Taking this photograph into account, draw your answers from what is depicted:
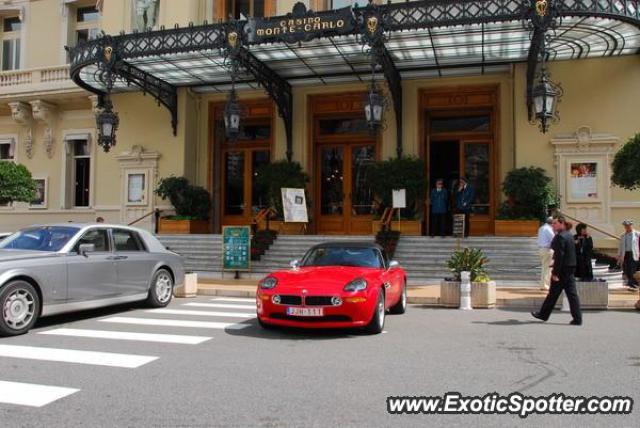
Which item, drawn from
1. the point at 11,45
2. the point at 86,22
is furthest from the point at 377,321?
the point at 11,45

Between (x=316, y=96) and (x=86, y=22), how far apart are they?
11176 mm

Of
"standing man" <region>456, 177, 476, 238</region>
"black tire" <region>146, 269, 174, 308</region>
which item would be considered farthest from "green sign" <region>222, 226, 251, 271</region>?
"standing man" <region>456, 177, 476, 238</region>

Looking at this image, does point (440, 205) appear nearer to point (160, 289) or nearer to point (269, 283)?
point (160, 289)

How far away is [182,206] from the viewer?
2111 centimetres

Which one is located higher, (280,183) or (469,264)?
(280,183)

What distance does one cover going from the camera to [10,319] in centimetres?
800

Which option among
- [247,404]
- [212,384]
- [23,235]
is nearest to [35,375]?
[212,384]

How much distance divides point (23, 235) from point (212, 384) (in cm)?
554

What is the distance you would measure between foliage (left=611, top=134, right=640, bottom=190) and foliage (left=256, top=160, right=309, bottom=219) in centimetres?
1053

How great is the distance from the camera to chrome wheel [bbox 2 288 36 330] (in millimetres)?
7953

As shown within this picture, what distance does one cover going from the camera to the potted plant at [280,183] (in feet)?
66.5

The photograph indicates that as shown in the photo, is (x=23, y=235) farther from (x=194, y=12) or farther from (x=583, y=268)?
(x=194, y=12)

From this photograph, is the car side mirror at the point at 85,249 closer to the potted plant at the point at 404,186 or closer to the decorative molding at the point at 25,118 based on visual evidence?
the potted plant at the point at 404,186

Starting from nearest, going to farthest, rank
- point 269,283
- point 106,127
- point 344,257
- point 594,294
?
1. point 269,283
2. point 344,257
3. point 594,294
4. point 106,127
